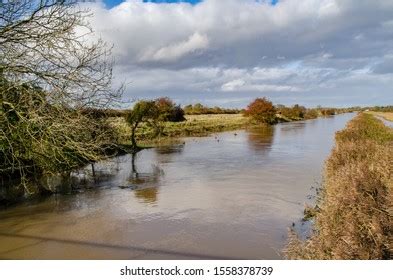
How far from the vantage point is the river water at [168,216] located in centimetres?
1027

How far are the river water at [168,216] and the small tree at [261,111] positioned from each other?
5444cm

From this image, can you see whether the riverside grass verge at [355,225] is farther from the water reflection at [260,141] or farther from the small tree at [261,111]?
the small tree at [261,111]

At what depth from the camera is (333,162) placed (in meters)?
13.8

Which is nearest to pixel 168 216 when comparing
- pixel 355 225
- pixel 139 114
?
pixel 355 225

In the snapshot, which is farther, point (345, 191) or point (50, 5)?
point (50, 5)

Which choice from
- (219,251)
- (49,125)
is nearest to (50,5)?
(49,125)

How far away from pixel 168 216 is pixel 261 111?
6531cm

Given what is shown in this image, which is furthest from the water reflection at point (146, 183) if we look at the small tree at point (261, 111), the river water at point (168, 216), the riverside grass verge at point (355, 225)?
the small tree at point (261, 111)

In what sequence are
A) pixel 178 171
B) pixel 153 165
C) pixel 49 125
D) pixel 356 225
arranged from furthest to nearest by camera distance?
pixel 153 165 < pixel 178 171 < pixel 49 125 < pixel 356 225

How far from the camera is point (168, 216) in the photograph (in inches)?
518

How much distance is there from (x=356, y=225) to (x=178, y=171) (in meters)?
16.7

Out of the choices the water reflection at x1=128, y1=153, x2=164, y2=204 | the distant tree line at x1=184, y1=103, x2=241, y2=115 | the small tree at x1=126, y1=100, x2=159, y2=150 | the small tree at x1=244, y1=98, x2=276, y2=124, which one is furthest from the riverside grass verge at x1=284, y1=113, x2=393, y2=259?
the distant tree line at x1=184, y1=103, x2=241, y2=115
